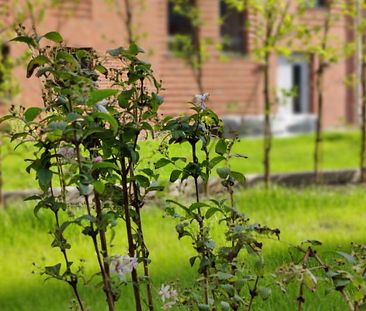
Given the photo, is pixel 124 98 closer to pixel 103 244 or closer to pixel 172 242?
pixel 103 244

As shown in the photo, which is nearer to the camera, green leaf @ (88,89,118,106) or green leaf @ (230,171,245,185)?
green leaf @ (88,89,118,106)

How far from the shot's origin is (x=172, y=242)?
267 inches

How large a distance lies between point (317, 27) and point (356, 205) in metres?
2.30

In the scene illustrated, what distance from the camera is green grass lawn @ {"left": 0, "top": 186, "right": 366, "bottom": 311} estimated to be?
17.1ft

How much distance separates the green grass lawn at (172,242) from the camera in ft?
17.1

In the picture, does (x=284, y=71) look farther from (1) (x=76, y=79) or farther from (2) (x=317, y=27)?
(1) (x=76, y=79)

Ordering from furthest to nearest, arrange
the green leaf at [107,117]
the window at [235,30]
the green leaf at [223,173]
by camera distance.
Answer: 1. the window at [235,30]
2. the green leaf at [223,173]
3. the green leaf at [107,117]

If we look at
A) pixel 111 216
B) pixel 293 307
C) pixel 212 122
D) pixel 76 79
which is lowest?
pixel 293 307

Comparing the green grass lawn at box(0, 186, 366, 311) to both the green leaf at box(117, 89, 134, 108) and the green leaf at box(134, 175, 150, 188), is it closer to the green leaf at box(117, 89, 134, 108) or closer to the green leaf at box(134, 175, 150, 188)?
the green leaf at box(134, 175, 150, 188)

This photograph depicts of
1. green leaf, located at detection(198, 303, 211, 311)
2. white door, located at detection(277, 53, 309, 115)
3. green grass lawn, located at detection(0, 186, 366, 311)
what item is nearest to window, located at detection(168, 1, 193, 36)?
white door, located at detection(277, 53, 309, 115)

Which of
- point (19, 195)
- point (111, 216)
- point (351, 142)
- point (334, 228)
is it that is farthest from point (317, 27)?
point (351, 142)

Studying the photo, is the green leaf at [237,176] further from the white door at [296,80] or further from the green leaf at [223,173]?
the white door at [296,80]

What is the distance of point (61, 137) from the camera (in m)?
3.10

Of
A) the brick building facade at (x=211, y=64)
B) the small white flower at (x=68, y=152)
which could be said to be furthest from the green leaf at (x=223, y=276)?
the brick building facade at (x=211, y=64)
